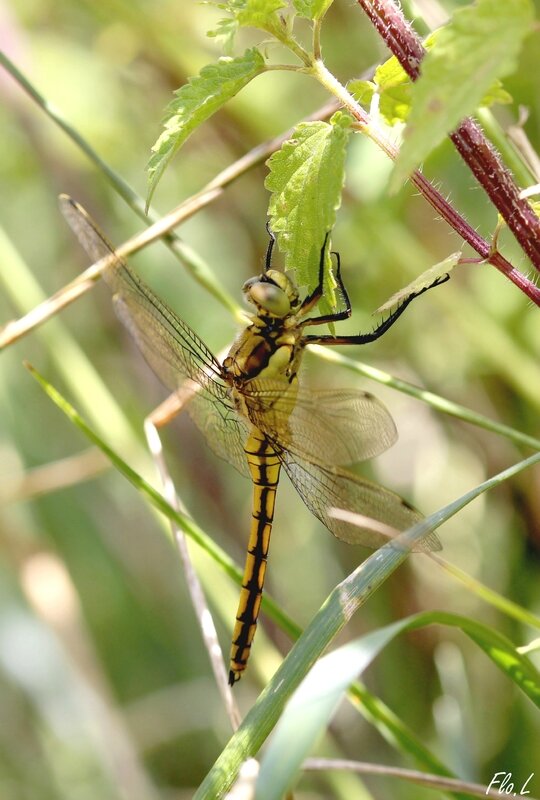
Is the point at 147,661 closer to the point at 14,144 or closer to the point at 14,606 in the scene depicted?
the point at 14,606

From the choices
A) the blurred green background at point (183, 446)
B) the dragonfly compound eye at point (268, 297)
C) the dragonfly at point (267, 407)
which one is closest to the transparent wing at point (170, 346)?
the dragonfly at point (267, 407)

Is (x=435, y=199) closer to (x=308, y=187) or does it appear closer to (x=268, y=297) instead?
(x=308, y=187)

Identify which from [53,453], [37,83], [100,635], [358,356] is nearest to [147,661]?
[100,635]

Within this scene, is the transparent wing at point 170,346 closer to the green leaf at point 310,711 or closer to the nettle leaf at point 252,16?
the nettle leaf at point 252,16

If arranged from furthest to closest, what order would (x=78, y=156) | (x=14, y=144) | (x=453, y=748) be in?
(x=14, y=144), (x=78, y=156), (x=453, y=748)

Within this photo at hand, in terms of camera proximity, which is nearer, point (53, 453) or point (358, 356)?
point (358, 356)

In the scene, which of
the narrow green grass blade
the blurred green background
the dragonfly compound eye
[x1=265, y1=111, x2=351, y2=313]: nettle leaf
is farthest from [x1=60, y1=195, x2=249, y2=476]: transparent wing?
the narrow green grass blade
